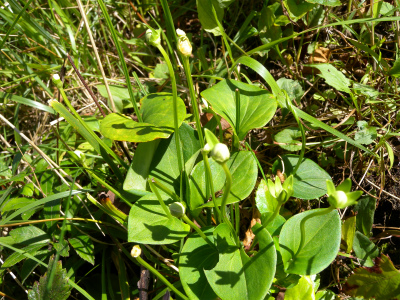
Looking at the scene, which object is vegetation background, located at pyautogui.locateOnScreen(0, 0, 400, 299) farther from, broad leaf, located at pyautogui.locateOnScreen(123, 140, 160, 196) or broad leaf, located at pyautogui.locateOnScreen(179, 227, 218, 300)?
broad leaf, located at pyautogui.locateOnScreen(179, 227, 218, 300)

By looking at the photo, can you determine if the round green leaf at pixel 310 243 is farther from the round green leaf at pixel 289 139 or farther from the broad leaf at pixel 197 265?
the round green leaf at pixel 289 139

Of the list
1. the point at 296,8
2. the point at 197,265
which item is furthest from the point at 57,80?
the point at 296,8

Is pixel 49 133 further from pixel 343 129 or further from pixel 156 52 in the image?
pixel 343 129

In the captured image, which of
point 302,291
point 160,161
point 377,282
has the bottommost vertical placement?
point 377,282

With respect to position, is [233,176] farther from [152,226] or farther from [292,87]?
[292,87]

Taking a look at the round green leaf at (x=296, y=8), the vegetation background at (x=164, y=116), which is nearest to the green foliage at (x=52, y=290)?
the vegetation background at (x=164, y=116)

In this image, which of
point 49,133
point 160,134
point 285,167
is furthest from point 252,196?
point 49,133
